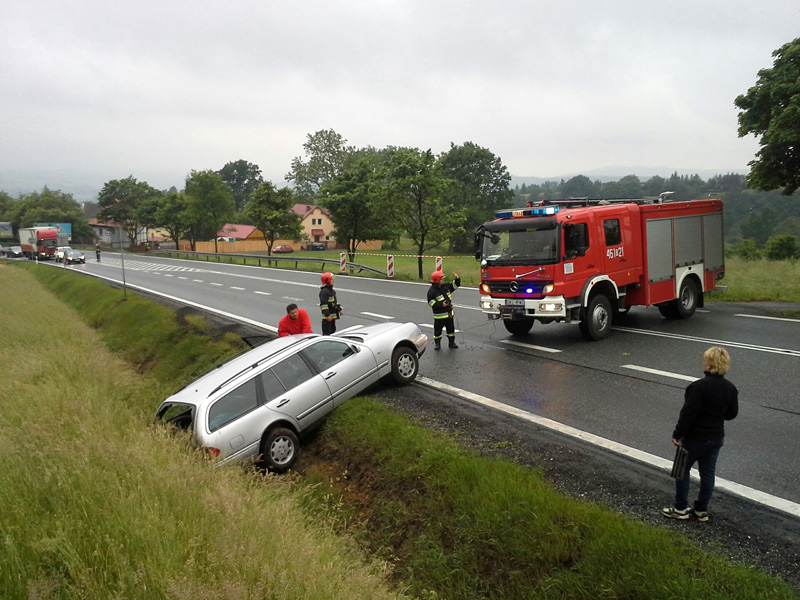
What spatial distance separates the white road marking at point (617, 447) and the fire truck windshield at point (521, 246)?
134 inches

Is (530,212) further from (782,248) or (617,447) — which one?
(782,248)

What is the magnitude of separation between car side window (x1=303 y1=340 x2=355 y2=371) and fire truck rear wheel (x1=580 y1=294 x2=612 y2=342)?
17.1 feet

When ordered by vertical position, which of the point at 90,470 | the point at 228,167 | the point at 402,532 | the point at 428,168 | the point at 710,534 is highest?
the point at 228,167

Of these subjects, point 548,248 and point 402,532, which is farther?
point 548,248

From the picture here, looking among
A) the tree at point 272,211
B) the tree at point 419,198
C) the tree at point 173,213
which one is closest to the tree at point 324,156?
the tree at point 173,213

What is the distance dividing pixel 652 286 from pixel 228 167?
14950 cm

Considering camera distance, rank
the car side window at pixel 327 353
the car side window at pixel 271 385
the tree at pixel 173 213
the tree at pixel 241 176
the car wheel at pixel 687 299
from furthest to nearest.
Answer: the tree at pixel 241 176 < the tree at pixel 173 213 < the car wheel at pixel 687 299 < the car side window at pixel 327 353 < the car side window at pixel 271 385

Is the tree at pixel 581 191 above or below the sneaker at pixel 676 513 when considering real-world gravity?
above

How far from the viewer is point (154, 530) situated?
14.9ft

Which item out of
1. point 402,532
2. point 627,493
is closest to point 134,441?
point 402,532

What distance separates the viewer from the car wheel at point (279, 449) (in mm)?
7703

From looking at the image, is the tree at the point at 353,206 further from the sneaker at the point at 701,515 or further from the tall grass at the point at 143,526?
the sneaker at the point at 701,515

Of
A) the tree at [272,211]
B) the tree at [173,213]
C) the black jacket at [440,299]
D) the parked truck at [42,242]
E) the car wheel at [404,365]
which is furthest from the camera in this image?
the tree at [173,213]

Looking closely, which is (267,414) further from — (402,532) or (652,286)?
(652,286)
